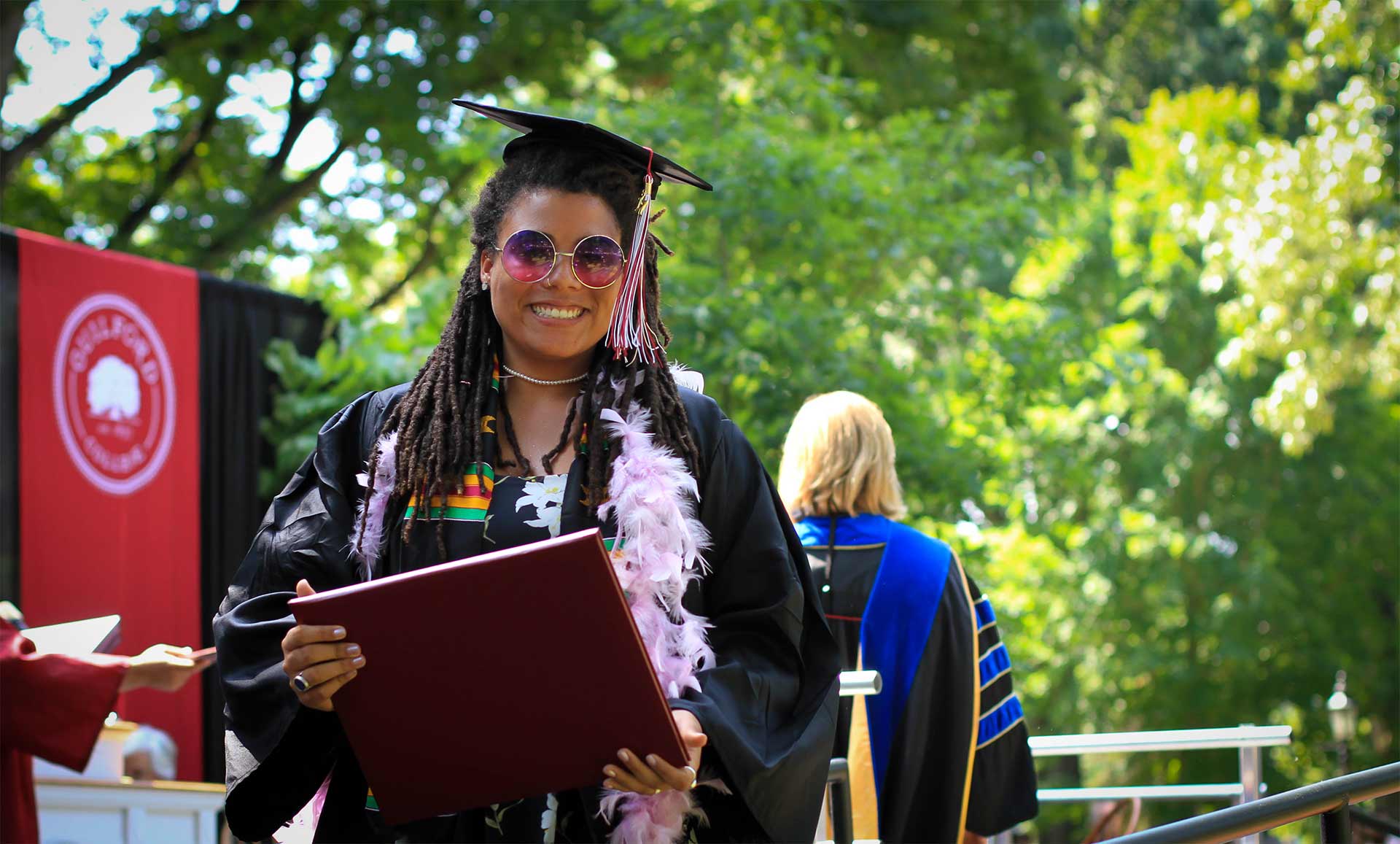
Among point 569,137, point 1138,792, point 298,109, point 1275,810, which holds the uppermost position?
point 298,109

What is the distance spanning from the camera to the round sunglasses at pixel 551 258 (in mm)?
2055

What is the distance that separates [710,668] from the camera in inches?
77.0

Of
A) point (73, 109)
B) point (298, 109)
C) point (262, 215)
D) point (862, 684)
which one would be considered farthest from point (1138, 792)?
point (298, 109)

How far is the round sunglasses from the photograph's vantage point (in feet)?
6.74

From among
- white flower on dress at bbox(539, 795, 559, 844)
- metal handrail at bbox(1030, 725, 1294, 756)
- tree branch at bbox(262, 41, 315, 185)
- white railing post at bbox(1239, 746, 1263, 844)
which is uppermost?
tree branch at bbox(262, 41, 315, 185)

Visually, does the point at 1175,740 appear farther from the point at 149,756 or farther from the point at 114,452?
the point at 114,452

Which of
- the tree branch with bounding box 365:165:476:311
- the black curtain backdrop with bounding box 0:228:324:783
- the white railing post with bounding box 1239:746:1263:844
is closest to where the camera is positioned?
the white railing post with bounding box 1239:746:1263:844

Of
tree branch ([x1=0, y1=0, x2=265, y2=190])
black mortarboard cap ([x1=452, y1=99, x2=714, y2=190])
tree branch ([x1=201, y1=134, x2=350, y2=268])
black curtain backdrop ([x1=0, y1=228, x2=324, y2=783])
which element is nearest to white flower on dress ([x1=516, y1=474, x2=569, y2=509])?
black mortarboard cap ([x1=452, y1=99, x2=714, y2=190])

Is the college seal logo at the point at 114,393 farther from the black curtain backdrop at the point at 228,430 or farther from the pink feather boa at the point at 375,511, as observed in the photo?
the pink feather boa at the point at 375,511

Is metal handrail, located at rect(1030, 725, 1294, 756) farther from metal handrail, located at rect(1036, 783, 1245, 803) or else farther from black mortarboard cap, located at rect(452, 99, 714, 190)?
black mortarboard cap, located at rect(452, 99, 714, 190)

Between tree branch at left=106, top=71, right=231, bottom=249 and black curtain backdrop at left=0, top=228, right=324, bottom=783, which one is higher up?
tree branch at left=106, top=71, right=231, bottom=249

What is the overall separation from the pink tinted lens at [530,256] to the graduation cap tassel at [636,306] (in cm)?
14

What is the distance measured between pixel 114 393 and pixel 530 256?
198 inches

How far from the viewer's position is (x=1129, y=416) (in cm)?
1512
